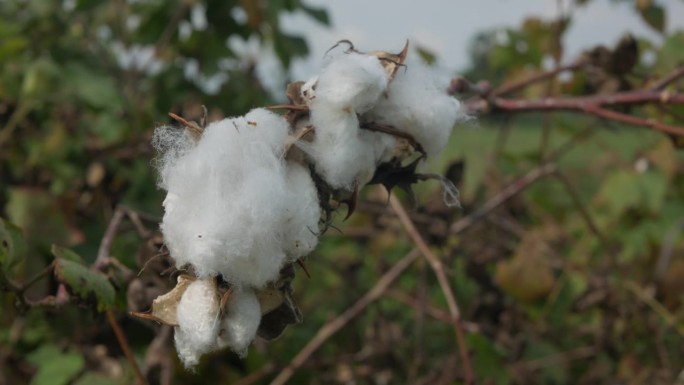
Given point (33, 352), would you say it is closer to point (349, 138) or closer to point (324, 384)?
point (324, 384)

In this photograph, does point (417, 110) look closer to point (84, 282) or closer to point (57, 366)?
point (84, 282)

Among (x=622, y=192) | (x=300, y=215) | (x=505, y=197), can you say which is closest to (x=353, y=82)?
(x=300, y=215)

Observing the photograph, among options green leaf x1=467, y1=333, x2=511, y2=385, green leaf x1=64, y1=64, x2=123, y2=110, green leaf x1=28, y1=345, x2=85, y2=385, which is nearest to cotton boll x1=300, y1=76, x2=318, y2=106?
green leaf x1=467, y1=333, x2=511, y2=385

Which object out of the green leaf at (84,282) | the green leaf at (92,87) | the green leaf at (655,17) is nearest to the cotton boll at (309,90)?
the green leaf at (84,282)

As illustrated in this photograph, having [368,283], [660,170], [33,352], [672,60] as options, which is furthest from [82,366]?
[660,170]

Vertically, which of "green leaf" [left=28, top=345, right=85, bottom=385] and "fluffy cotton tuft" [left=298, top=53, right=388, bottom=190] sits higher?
"fluffy cotton tuft" [left=298, top=53, right=388, bottom=190]

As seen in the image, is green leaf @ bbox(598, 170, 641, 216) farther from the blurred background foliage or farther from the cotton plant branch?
the cotton plant branch
